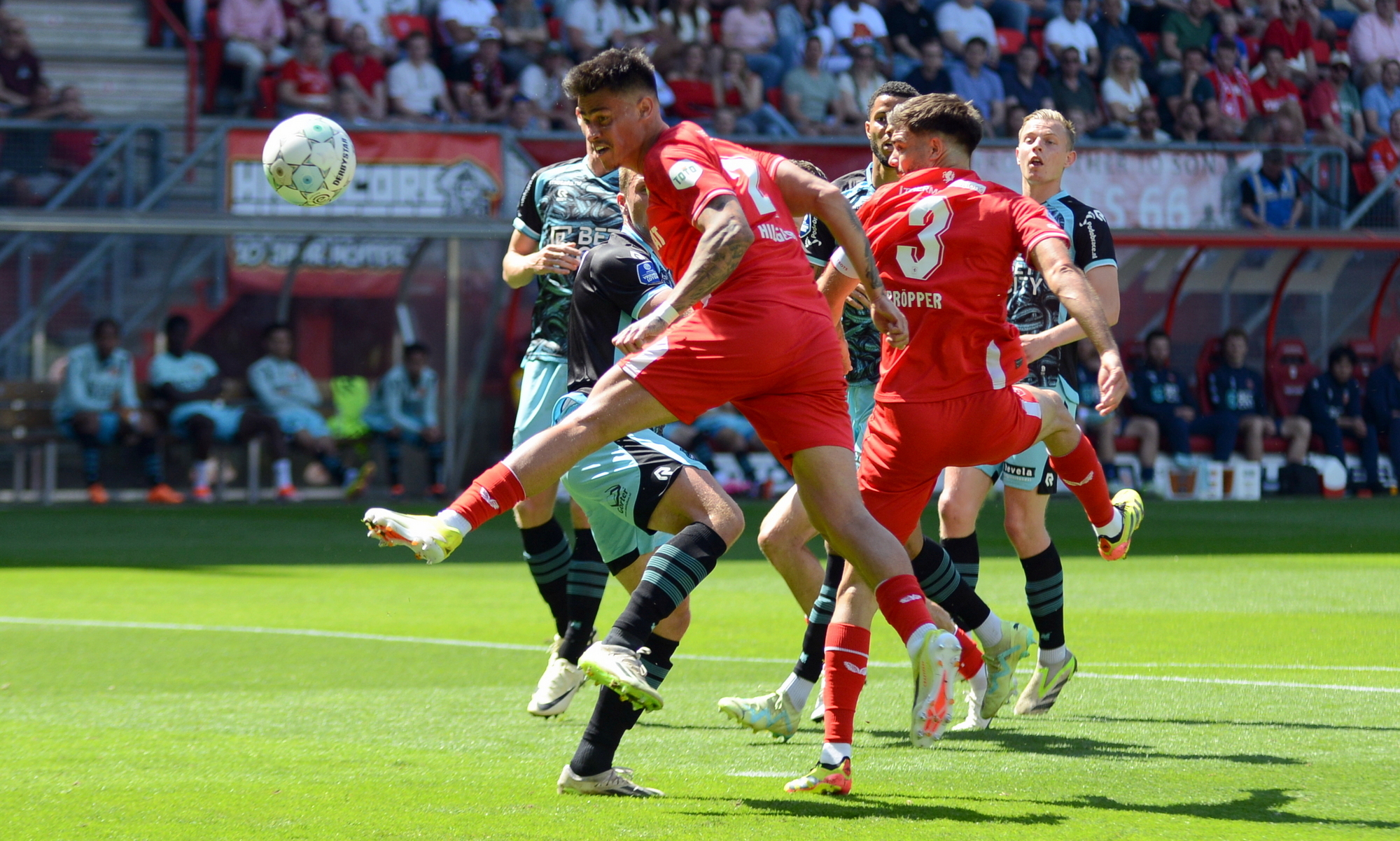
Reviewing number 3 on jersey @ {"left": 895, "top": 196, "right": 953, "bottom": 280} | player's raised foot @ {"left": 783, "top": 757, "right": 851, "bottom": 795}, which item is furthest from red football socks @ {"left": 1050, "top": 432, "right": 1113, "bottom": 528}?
player's raised foot @ {"left": 783, "top": 757, "right": 851, "bottom": 795}

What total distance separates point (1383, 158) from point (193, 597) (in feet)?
49.9

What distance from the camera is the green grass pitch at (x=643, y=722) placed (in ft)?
13.2

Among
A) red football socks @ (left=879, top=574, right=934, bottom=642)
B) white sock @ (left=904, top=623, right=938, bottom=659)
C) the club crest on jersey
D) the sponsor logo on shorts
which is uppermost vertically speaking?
the club crest on jersey

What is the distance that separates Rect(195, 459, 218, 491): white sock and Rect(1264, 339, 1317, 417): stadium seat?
11.6m

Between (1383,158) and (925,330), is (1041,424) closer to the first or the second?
(925,330)

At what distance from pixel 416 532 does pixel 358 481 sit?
13.0m

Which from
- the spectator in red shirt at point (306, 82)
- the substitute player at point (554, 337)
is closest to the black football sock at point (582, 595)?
the substitute player at point (554, 337)

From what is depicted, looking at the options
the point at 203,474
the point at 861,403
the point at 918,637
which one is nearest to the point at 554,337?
the point at 861,403

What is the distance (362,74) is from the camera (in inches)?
695

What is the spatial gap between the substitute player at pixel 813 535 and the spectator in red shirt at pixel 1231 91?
15.5 meters

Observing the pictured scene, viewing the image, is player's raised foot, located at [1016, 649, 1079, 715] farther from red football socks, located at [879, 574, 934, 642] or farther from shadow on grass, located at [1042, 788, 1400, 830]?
red football socks, located at [879, 574, 934, 642]

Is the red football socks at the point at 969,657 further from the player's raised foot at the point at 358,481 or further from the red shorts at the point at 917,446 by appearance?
the player's raised foot at the point at 358,481

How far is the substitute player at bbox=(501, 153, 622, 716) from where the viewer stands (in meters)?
6.13

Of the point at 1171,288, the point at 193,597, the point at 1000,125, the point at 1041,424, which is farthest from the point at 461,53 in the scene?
the point at 1041,424
